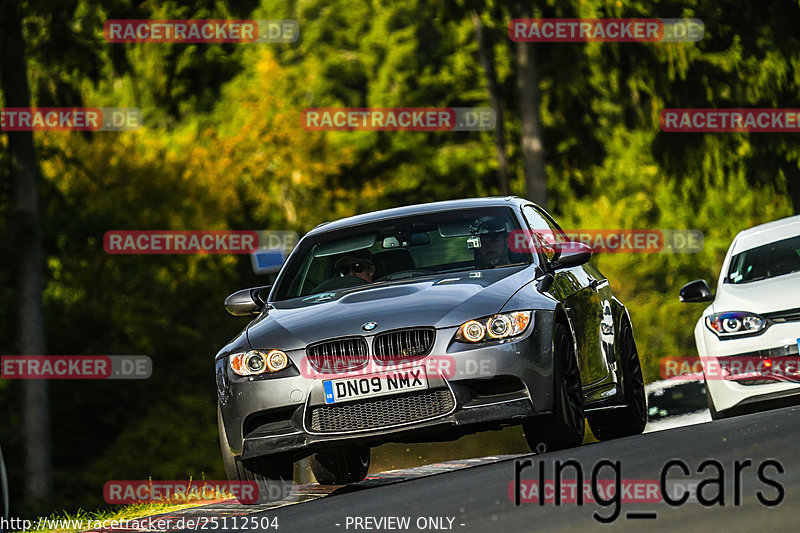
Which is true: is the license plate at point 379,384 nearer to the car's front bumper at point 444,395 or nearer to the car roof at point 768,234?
the car's front bumper at point 444,395

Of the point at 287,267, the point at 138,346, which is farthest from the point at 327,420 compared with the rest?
the point at 138,346

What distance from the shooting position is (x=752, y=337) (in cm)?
1166

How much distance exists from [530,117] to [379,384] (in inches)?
744

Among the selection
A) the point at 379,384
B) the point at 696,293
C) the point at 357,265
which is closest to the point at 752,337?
the point at 696,293

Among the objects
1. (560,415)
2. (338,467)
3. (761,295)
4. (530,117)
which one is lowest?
(338,467)

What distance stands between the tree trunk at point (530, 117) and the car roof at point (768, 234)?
13746mm

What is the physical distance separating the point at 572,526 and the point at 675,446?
2.41 metres

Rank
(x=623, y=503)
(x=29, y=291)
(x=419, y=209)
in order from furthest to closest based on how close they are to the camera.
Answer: (x=29, y=291) → (x=419, y=209) → (x=623, y=503)

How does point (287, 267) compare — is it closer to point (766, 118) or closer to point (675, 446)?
point (675, 446)

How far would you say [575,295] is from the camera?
414 inches

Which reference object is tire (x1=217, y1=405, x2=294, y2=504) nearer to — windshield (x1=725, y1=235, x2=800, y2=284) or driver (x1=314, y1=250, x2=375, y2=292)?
driver (x1=314, y1=250, x2=375, y2=292)

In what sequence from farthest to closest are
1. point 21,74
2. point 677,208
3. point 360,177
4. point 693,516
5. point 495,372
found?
point 677,208
point 360,177
point 21,74
point 495,372
point 693,516

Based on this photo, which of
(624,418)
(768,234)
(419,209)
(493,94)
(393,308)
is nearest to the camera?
(393,308)

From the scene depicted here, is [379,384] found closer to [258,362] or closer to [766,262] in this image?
[258,362]
